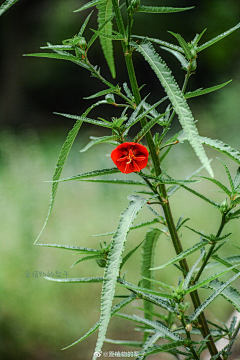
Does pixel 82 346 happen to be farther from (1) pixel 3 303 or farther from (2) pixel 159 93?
(2) pixel 159 93

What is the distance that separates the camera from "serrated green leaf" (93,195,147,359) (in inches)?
8.9

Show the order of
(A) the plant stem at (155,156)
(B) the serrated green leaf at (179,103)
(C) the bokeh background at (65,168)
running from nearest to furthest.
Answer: (B) the serrated green leaf at (179,103) → (A) the plant stem at (155,156) → (C) the bokeh background at (65,168)

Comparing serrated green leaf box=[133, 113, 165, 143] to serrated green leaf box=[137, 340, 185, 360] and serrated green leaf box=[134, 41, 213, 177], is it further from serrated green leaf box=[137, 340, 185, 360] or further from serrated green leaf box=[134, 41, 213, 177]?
serrated green leaf box=[137, 340, 185, 360]

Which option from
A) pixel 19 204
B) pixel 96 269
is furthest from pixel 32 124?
pixel 96 269

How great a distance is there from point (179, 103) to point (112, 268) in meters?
0.14

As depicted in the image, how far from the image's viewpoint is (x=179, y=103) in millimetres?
237

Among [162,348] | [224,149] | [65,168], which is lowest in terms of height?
[162,348]

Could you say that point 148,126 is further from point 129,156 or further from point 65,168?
point 65,168

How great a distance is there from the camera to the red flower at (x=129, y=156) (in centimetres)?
34

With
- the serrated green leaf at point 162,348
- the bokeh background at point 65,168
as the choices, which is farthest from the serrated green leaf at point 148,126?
the bokeh background at point 65,168

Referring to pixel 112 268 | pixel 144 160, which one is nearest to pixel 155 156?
pixel 144 160

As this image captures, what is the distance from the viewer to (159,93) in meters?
2.36

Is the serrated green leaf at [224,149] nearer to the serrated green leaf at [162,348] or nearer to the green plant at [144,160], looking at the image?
the green plant at [144,160]

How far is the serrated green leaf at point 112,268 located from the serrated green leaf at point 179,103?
0.09m
